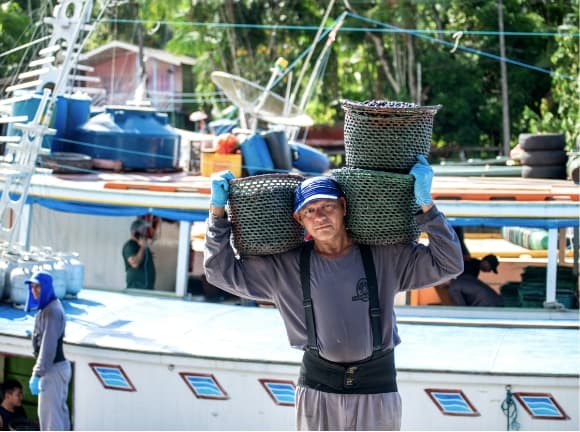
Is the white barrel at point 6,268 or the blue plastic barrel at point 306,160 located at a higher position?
the blue plastic barrel at point 306,160

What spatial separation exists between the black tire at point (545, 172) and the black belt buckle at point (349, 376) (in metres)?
8.40

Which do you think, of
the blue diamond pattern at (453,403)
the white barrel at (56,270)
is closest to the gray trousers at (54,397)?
the white barrel at (56,270)

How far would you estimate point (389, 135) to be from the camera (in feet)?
13.7

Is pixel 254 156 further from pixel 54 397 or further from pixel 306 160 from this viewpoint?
pixel 54 397

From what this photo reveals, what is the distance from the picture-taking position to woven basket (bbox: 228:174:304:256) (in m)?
4.17

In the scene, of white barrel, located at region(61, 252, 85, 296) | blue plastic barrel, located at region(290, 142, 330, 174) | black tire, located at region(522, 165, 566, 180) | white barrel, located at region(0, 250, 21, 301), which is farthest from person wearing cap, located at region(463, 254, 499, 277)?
white barrel, located at region(0, 250, 21, 301)

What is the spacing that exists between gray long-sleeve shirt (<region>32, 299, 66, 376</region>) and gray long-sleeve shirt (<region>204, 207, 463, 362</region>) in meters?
4.06

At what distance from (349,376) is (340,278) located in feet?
1.15

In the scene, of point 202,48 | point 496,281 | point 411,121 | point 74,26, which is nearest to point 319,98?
point 202,48

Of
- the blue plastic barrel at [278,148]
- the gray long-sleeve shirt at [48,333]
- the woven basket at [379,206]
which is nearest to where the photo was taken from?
the woven basket at [379,206]

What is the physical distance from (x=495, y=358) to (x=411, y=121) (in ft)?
13.4

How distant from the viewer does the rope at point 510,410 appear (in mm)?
7590

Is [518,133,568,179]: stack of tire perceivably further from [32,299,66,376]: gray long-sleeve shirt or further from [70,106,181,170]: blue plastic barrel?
[32,299,66,376]: gray long-sleeve shirt

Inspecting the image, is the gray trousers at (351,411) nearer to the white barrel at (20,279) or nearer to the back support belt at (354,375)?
the back support belt at (354,375)
